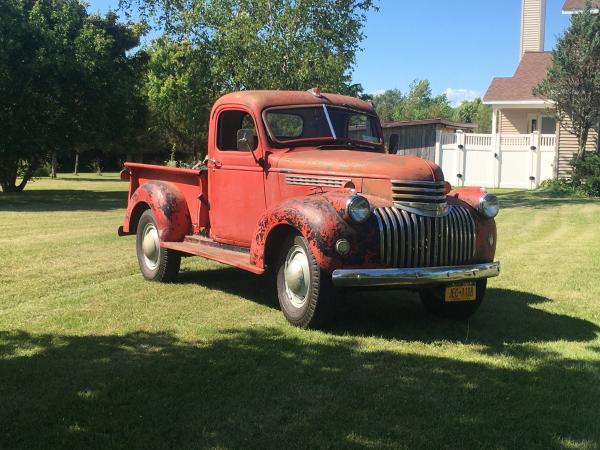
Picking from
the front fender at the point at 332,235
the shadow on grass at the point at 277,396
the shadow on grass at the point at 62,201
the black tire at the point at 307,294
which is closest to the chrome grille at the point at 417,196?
the front fender at the point at 332,235

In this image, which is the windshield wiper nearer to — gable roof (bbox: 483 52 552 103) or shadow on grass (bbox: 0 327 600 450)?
shadow on grass (bbox: 0 327 600 450)

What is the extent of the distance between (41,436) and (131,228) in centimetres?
503

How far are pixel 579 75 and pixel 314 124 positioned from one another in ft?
56.9

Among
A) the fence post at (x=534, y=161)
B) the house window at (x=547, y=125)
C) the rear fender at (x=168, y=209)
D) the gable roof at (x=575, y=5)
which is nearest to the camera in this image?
the rear fender at (x=168, y=209)

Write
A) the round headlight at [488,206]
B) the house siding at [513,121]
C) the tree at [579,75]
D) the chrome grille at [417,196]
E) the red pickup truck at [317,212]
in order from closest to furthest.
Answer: the red pickup truck at [317,212] < the chrome grille at [417,196] < the round headlight at [488,206] < the tree at [579,75] < the house siding at [513,121]

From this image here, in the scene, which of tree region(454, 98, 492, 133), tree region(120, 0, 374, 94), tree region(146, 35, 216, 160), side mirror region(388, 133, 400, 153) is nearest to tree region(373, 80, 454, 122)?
tree region(454, 98, 492, 133)

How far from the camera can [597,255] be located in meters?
9.41

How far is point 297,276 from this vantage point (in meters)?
5.33

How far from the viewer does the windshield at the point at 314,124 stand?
644 centimetres

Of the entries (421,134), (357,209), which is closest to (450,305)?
(357,209)

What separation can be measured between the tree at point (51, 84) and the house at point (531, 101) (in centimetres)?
1478

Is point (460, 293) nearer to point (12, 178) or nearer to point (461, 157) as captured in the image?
point (461, 157)

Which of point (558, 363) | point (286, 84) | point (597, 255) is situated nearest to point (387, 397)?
point (558, 363)

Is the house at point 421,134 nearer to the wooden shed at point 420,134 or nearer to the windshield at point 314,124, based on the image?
the wooden shed at point 420,134
